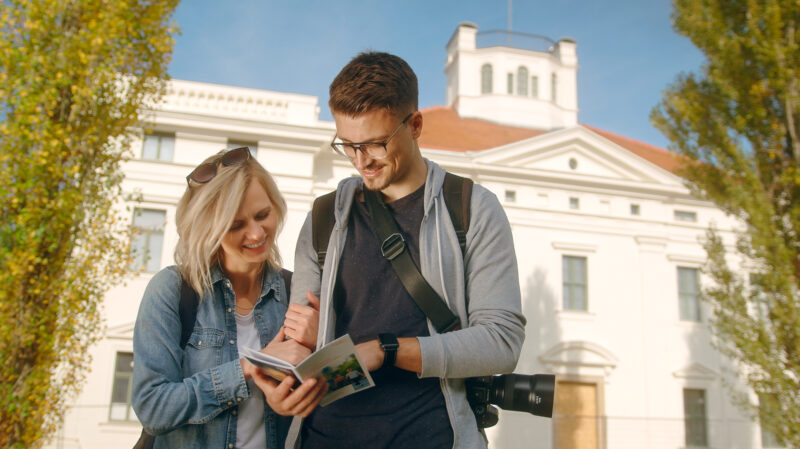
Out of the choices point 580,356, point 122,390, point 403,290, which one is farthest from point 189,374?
point 580,356

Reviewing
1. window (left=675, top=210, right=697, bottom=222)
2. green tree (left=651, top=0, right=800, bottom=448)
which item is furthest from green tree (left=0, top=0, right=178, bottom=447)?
window (left=675, top=210, right=697, bottom=222)

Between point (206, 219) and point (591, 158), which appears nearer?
point (206, 219)

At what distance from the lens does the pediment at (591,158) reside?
18.0 metres

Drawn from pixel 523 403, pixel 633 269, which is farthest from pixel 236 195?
pixel 633 269

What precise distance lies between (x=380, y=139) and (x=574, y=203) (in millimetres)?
17041

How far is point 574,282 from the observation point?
1725cm

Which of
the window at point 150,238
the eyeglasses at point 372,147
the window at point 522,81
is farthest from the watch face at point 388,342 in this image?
the window at point 522,81

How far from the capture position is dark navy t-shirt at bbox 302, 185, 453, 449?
1.67 metres

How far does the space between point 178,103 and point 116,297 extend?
501 cm

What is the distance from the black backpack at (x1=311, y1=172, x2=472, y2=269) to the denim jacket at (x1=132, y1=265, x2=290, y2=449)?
52 centimetres

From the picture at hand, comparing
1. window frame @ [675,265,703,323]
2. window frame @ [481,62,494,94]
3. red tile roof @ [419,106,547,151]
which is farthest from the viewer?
window frame @ [481,62,494,94]

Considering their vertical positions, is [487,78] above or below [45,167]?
above

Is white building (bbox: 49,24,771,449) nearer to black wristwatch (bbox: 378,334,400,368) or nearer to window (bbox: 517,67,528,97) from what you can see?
window (bbox: 517,67,528,97)

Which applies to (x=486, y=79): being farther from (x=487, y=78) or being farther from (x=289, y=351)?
(x=289, y=351)
